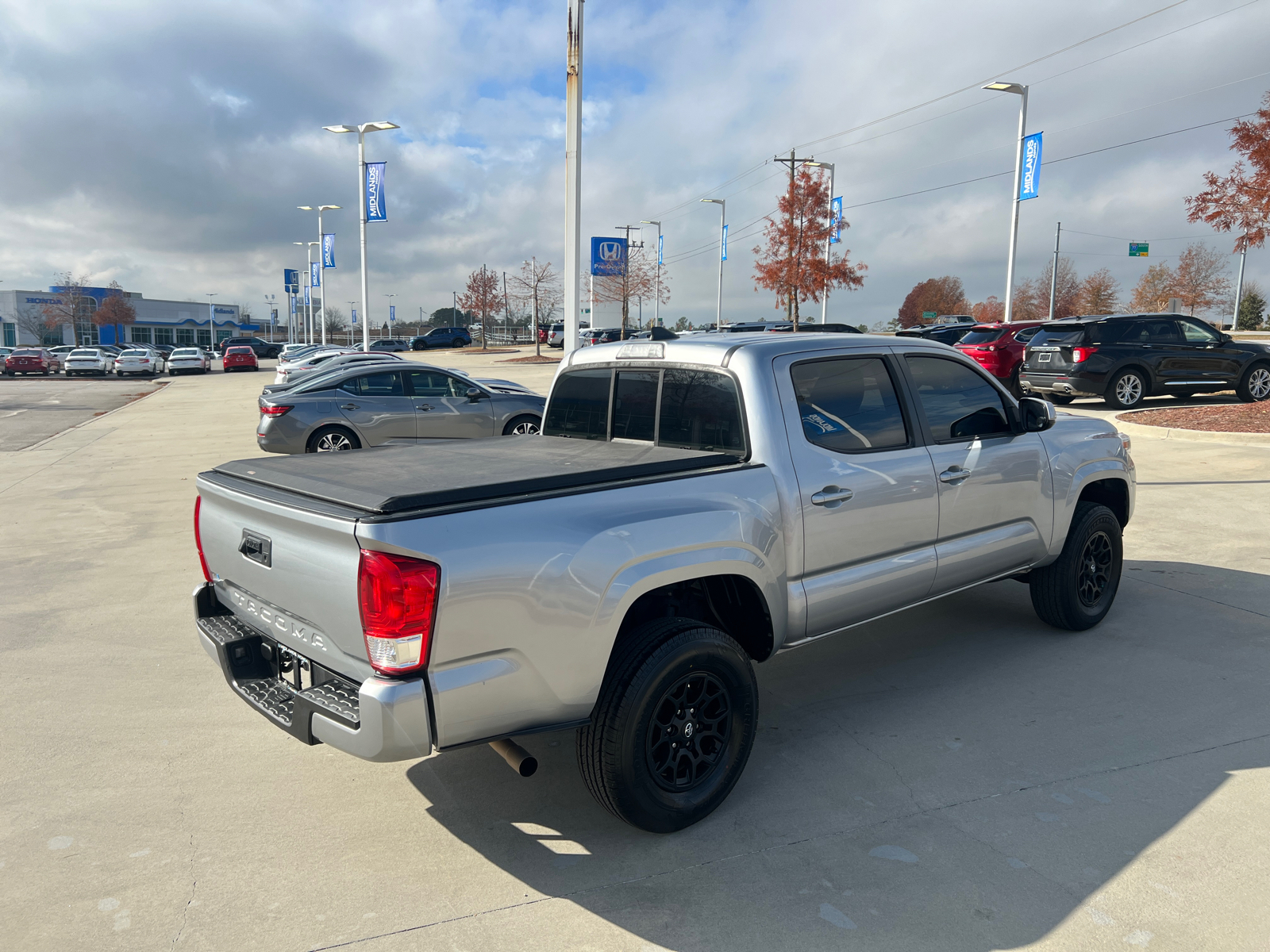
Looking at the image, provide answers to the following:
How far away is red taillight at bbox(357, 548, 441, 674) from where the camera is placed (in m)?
2.63

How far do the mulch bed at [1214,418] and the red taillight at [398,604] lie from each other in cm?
1406

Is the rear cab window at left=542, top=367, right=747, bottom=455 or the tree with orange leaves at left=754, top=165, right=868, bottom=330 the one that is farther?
the tree with orange leaves at left=754, top=165, right=868, bottom=330

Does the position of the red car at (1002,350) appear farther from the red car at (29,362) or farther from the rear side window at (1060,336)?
the red car at (29,362)

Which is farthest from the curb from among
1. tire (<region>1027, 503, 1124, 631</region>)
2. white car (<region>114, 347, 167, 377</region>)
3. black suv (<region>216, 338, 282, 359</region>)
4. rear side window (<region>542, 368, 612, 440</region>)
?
black suv (<region>216, 338, 282, 359</region>)

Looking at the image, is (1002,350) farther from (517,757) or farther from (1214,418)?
(517,757)

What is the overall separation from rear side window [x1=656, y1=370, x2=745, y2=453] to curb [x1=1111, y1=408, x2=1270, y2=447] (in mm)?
11947

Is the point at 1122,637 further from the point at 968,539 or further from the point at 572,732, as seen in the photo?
the point at 572,732

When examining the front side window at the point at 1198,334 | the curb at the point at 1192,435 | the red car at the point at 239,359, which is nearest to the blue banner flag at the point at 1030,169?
the front side window at the point at 1198,334

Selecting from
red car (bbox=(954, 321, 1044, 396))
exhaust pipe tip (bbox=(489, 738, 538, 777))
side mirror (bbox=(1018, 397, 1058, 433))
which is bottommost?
exhaust pipe tip (bbox=(489, 738, 538, 777))

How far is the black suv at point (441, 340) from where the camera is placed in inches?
2542

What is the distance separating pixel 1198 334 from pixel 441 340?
182ft

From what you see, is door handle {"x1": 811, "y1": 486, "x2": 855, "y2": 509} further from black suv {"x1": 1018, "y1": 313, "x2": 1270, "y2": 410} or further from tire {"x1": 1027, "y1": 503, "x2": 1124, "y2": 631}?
black suv {"x1": 1018, "y1": 313, "x2": 1270, "y2": 410}

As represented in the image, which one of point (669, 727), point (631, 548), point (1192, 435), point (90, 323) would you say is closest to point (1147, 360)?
point (1192, 435)

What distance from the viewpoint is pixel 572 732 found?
4320mm
